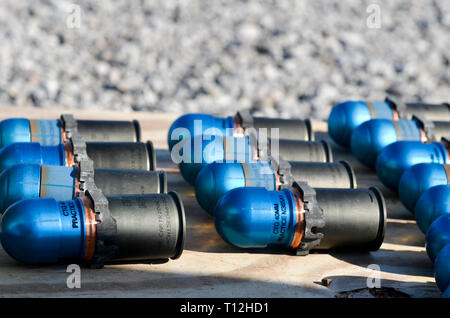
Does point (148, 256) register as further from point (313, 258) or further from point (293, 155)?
point (293, 155)

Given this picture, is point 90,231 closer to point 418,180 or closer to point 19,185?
point 19,185

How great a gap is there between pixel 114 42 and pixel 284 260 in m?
6.44

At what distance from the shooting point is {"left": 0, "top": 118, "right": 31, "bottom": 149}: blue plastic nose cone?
597 cm

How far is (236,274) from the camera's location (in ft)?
15.1

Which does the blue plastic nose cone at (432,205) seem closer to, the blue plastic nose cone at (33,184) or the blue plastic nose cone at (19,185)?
the blue plastic nose cone at (33,184)

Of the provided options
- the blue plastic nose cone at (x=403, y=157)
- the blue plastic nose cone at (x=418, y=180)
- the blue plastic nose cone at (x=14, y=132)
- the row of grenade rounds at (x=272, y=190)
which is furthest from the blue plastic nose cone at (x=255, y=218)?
the blue plastic nose cone at (x=14, y=132)

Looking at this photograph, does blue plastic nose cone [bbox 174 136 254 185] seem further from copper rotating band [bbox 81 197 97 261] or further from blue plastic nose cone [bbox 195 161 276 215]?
copper rotating band [bbox 81 197 97 261]

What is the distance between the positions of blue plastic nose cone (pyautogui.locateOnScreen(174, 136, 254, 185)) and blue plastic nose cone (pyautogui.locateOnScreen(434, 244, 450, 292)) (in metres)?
2.05

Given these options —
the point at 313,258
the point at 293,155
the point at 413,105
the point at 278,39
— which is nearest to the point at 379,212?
the point at 313,258

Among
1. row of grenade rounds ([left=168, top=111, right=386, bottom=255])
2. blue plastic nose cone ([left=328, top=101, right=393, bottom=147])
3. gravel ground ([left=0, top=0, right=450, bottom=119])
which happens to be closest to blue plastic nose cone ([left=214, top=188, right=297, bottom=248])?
row of grenade rounds ([left=168, top=111, right=386, bottom=255])

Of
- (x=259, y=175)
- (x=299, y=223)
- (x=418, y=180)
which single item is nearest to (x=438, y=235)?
(x=299, y=223)

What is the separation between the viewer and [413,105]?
7688 mm

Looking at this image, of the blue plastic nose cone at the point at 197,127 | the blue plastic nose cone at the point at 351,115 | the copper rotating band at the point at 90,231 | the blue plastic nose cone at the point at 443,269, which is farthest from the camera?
the blue plastic nose cone at the point at 351,115

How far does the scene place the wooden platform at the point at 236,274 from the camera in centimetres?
429
